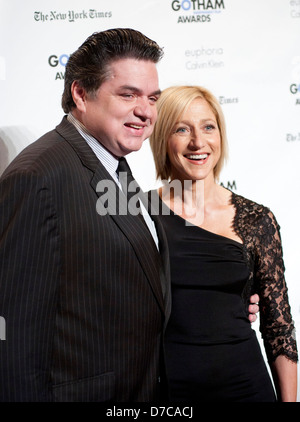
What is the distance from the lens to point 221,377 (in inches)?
72.6

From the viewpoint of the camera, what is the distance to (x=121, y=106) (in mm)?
1603

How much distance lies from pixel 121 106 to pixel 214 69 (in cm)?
113

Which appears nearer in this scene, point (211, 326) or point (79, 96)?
point (79, 96)

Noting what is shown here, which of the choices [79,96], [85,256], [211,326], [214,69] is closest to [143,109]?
[79,96]

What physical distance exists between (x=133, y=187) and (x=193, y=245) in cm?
32

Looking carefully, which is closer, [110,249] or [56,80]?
[110,249]

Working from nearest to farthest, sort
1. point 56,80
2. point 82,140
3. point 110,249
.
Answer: point 110,249 → point 82,140 → point 56,80

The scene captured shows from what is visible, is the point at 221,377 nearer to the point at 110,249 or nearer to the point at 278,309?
the point at 278,309

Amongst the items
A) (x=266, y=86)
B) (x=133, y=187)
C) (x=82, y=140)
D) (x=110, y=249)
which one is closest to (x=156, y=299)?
(x=110, y=249)

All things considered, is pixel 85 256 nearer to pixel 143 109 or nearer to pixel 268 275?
pixel 143 109

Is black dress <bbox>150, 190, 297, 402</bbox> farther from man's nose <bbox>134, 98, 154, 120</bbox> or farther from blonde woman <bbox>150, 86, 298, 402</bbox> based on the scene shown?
man's nose <bbox>134, 98, 154, 120</bbox>

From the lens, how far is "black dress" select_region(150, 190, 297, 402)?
1.83m

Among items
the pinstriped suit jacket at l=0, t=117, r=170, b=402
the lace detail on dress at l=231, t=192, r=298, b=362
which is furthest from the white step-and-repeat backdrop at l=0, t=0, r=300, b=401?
the pinstriped suit jacket at l=0, t=117, r=170, b=402

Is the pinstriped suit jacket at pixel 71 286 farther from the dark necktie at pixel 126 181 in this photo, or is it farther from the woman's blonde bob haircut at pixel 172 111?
the woman's blonde bob haircut at pixel 172 111
